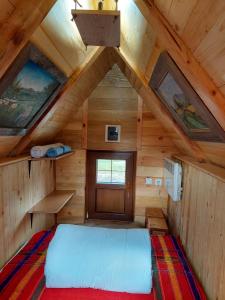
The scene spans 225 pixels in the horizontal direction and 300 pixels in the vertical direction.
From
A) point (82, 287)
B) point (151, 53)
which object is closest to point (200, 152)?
point (151, 53)

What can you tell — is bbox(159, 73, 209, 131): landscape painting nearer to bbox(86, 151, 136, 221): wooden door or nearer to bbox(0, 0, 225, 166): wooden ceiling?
bbox(0, 0, 225, 166): wooden ceiling

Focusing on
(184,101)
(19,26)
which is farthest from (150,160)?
(19,26)

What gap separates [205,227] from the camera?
1.84 meters

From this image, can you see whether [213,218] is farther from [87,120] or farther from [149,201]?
[87,120]

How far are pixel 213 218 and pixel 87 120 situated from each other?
7.45 ft

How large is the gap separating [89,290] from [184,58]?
1856 mm

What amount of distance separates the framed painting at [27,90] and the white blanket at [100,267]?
3.72ft

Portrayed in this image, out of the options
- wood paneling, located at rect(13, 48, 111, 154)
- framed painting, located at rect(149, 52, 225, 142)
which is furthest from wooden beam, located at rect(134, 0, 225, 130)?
wood paneling, located at rect(13, 48, 111, 154)

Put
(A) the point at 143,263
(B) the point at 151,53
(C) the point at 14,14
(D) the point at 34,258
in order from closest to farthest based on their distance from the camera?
(C) the point at 14,14
(B) the point at 151,53
(A) the point at 143,263
(D) the point at 34,258

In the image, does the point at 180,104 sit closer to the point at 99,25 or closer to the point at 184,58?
the point at 184,58

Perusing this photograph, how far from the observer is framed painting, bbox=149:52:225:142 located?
1359 mm

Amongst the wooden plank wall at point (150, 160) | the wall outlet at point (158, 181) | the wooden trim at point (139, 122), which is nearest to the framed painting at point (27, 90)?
the wooden trim at point (139, 122)

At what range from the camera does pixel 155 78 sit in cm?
176

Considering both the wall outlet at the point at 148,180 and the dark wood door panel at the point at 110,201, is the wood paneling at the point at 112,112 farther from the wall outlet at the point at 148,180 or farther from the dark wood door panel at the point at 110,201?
the dark wood door panel at the point at 110,201
